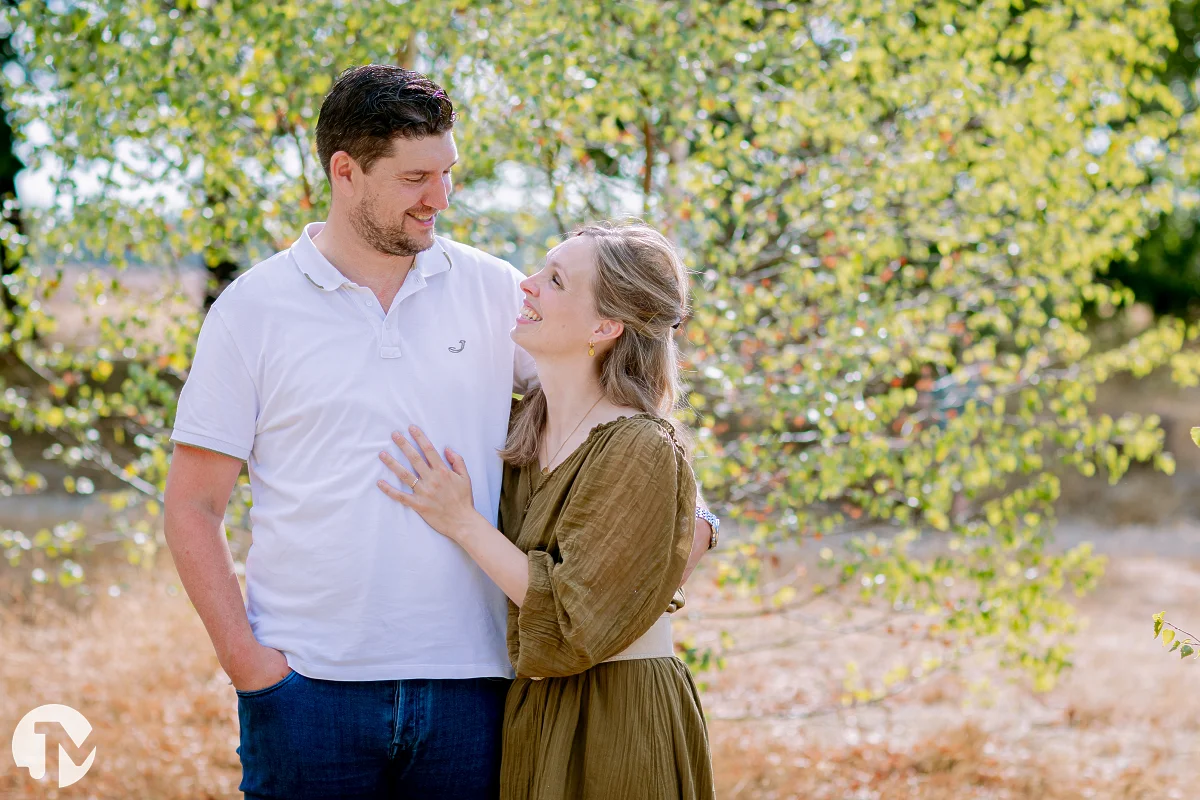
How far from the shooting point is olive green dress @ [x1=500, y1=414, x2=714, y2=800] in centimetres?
226

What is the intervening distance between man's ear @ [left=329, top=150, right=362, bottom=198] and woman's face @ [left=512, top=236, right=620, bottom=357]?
1.33ft

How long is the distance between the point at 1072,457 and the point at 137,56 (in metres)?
3.79

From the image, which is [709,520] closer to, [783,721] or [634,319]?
[634,319]

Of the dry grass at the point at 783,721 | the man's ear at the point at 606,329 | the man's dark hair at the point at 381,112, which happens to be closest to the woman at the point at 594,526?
the man's ear at the point at 606,329

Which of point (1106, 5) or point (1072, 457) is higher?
point (1106, 5)

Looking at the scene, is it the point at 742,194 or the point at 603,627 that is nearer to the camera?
the point at 603,627

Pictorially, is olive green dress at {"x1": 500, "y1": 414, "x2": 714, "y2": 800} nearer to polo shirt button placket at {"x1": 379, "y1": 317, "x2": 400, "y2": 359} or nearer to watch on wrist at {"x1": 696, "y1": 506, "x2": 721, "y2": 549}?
watch on wrist at {"x1": 696, "y1": 506, "x2": 721, "y2": 549}

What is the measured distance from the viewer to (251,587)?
2.41m

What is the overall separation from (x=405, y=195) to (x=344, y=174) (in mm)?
139

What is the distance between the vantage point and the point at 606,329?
8.08 feet

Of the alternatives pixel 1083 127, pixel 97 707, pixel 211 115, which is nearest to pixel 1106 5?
pixel 1083 127

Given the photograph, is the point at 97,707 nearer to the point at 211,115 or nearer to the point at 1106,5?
the point at 211,115

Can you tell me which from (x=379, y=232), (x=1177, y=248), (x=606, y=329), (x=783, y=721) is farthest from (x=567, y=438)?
(x=1177, y=248)

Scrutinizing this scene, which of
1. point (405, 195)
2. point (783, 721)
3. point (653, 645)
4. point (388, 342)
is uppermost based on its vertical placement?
point (405, 195)
